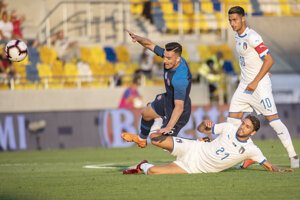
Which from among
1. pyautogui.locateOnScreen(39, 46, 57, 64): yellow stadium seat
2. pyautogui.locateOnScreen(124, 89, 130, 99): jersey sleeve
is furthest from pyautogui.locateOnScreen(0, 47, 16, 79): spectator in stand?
pyautogui.locateOnScreen(124, 89, 130, 99): jersey sleeve

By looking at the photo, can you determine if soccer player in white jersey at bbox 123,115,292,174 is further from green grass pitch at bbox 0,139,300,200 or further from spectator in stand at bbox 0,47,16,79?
spectator in stand at bbox 0,47,16,79

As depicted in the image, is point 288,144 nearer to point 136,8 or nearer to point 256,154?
point 256,154

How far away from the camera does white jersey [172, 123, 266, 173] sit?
9.22 meters

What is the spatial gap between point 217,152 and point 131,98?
10399mm

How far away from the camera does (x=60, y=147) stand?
59.9 ft

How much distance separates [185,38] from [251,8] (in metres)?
3.13

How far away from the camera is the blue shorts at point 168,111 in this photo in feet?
33.1

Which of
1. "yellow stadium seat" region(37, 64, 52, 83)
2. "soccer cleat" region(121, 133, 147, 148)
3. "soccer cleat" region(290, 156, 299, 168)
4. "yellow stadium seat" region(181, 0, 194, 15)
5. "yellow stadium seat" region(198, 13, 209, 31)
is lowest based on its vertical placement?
"soccer cleat" region(290, 156, 299, 168)

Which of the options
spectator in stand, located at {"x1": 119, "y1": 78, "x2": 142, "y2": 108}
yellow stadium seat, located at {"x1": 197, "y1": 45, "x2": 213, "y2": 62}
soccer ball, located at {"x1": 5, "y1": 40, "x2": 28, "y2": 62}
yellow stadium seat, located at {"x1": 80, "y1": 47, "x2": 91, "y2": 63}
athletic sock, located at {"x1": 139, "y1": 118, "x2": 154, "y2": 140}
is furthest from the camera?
yellow stadium seat, located at {"x1": 197, "y1": 45, "x2": 213, "y2": 62}

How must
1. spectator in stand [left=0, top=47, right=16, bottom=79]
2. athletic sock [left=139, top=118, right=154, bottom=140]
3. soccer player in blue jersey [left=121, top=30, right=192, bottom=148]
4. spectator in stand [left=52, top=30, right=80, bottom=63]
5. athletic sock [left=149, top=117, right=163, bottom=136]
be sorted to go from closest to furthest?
1. soccer player in blue jersey [left=121, top=30, right=192, bottom=148]
2. athletic sock [left=139, top=118, right=154, bottom=140]
3. athletic sock [left=149, top=117, right=163, bottom=136]
4. spectator in stand [left=0, top=47, right=16, bottom=79]
5. spectator in stand [left=52, top=30, right=80, bottom=63]

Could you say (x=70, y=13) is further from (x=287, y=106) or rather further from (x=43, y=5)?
(x=287, y=106)

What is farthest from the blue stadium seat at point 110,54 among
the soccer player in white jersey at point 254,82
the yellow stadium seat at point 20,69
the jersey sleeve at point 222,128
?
the jersey sleeve at point 222,128

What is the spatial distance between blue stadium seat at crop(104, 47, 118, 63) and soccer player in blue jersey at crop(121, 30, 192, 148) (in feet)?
38.2

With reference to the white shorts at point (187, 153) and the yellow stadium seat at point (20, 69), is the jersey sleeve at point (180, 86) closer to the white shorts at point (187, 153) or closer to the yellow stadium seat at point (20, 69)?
the white shorts at point (187, 153)
